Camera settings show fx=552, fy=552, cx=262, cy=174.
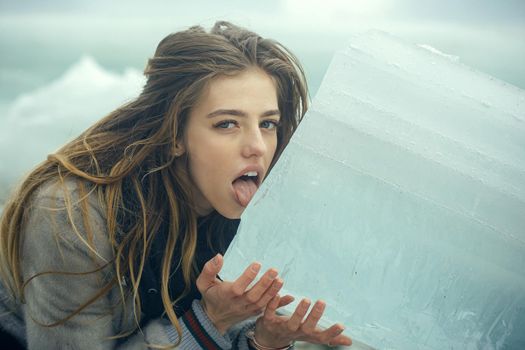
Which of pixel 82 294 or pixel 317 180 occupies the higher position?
pixel 317 180

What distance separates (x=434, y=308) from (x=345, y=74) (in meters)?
0.59

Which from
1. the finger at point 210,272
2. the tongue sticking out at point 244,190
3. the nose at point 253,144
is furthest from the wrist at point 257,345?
the nose at point 253,144

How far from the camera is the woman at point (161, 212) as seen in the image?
4.11 feet

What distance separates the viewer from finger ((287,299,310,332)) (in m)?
1.19

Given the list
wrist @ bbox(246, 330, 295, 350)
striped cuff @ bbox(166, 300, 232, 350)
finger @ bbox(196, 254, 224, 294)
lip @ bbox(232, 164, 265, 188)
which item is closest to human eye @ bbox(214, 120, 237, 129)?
lip @ bbox(232, 164, 265, 188)

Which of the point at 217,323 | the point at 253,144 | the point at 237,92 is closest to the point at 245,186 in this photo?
the point at 253,144

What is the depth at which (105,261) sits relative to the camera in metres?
1.28

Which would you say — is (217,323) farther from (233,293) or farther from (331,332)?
(331,332)

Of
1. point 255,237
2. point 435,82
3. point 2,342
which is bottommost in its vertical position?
point 2,342

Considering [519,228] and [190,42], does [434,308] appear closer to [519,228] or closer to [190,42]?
[519,228]

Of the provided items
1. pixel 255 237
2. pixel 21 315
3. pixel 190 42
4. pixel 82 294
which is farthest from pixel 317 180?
pixel 21 315

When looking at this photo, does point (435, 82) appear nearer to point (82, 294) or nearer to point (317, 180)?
point (317, 180)

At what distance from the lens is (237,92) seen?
1342 mm

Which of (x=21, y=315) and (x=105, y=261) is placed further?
(x=21, y=315)
